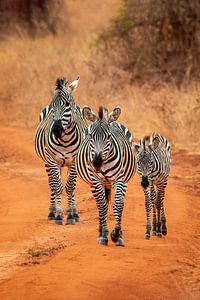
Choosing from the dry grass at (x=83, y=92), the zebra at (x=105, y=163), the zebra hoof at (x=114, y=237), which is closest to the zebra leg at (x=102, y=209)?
the zebra at (x=105, y=163)

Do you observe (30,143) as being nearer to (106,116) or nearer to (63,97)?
(63,97)

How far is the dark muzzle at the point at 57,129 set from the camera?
12453 mm

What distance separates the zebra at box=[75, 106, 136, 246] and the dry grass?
767cm

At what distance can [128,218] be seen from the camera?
12.9 metres

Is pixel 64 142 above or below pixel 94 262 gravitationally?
above

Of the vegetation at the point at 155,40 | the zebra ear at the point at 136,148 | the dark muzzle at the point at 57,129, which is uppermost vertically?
the vegetation at the point at 155,40

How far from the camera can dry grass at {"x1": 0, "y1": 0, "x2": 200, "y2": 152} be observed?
19.7 metres

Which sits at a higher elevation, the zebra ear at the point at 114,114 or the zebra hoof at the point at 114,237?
the zebra ear at the point at 114,114

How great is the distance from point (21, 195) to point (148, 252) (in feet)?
16.6

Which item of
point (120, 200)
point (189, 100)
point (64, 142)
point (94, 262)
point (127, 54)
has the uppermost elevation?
point (127, 54)

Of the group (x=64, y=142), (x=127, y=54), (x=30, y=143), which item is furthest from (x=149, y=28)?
(x=64, y=142)

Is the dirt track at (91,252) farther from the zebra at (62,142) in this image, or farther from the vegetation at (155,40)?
the vegetation at (155,40)

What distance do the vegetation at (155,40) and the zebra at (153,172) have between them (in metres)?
13.0

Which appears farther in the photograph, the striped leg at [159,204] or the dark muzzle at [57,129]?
the dark muzzle at [57,129]
